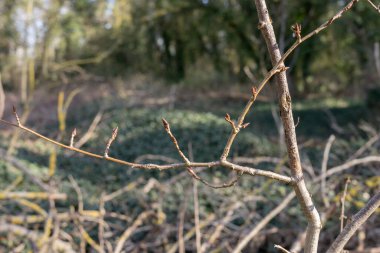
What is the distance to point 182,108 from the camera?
37.4 ft

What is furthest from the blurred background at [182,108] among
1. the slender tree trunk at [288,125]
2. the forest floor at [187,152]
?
the slender tree trunk at [288,125]

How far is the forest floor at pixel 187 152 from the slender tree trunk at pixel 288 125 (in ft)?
3.22

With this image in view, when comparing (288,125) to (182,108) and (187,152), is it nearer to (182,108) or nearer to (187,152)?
(187,152)

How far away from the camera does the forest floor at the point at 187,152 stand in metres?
4.45

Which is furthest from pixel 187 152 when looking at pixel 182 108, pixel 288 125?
pixel 288 125

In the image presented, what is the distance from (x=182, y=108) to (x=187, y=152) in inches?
158

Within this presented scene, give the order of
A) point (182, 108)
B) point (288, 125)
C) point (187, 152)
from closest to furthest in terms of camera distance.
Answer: point (288, 125), point (187, 152), point (182, 108)

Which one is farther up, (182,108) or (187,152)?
(182,108)

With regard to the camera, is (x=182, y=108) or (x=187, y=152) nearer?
(x=187, y=152)

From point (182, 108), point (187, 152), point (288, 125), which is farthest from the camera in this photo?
point (182, 108)

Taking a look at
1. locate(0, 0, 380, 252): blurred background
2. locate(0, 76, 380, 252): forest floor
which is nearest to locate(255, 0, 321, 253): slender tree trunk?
locate(0, 76, 380, 252): forest floor

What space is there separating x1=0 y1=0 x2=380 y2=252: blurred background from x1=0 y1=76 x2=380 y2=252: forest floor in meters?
0.02

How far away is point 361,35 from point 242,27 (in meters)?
3.06

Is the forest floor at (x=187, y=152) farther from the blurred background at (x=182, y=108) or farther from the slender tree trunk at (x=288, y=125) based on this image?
the slender tree trunk at (x=288, y=125)
